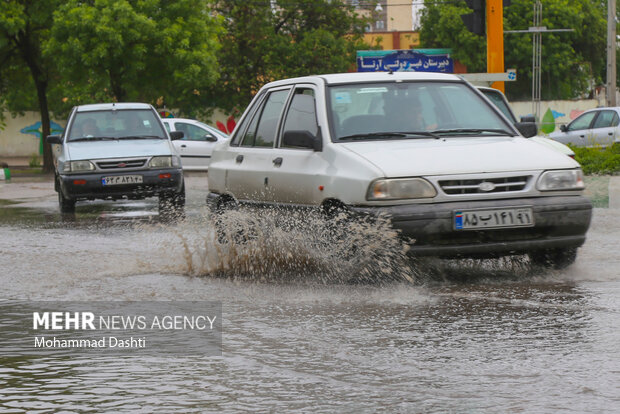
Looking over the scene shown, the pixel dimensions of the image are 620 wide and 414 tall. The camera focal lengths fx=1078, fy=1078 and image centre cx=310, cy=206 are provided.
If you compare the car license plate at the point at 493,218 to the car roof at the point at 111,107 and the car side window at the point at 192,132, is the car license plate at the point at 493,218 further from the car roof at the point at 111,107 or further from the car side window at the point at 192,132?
the car side window at the point at 192,132

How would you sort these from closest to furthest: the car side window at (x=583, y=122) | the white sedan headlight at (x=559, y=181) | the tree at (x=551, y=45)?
the white sedan headlight at (x=559, y=181) < the car side window at (x=583, y=122) < the tree at (x=551, y=45)

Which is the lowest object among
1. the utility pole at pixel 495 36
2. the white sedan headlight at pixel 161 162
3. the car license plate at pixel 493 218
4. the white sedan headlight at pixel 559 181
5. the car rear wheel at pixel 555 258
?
the car rear wheel at pixel 555 258

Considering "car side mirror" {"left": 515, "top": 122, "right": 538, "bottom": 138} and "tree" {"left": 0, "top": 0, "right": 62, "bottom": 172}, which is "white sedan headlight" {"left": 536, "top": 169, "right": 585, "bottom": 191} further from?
"tree" {"left": 0, "top": 0, "right": 62, "bottom": 172}

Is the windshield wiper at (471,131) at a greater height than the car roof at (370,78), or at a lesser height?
lesser

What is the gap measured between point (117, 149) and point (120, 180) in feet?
2.03

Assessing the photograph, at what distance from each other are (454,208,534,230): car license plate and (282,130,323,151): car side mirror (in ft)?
4.54

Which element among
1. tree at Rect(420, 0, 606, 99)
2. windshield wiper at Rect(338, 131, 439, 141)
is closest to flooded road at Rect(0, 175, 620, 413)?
windshield wiper at Rect(338, 131, 439, 141)

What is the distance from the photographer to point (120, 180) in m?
15.2

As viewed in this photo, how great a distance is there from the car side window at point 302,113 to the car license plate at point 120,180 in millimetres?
6612

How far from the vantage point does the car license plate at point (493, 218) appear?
734cm

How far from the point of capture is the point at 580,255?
927cm

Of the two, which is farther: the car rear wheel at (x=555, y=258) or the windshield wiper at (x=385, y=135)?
the windshield wiper at (x=385, y=135)

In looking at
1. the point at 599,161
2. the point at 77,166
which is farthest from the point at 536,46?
the point at 77,166

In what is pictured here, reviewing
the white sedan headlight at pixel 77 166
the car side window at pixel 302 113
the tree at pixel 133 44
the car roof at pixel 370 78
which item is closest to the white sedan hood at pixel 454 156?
the car side window at pixel 302 113
